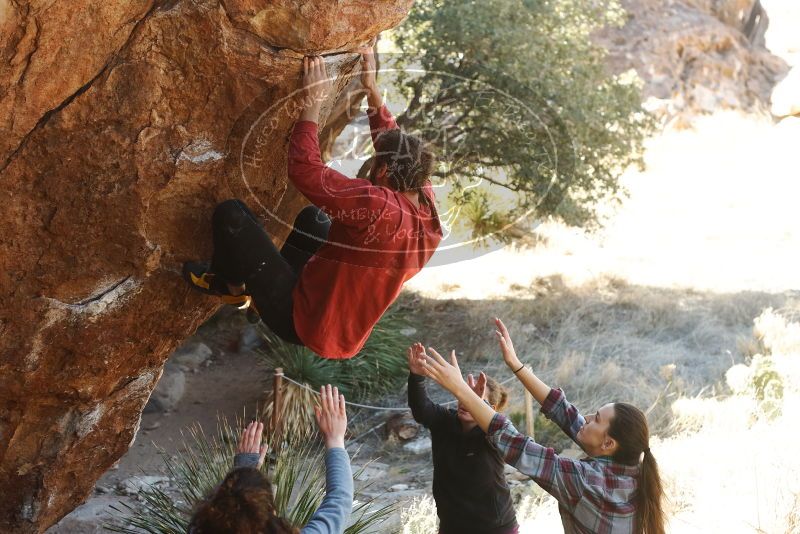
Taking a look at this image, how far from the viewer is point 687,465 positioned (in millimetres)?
7098

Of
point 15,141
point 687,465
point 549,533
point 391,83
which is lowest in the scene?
point 687,465

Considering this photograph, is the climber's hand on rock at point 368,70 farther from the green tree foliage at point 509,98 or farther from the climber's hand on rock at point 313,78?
the green tree foliage at point 509,98

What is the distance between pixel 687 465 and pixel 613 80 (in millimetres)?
7187

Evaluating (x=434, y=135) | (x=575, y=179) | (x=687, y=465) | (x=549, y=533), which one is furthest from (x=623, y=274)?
(x=549, y=533)

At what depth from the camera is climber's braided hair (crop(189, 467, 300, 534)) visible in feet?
9.34

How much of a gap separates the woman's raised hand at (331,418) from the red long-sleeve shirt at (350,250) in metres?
0.75

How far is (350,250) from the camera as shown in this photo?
14.0ft

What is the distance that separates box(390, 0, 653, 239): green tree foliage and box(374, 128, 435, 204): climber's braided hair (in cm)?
606

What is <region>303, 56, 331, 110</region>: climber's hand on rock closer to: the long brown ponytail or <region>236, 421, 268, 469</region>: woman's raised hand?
<region>236, 421, 268, 469</region>: woman's raised hand

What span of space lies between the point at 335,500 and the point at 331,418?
14.6 inches

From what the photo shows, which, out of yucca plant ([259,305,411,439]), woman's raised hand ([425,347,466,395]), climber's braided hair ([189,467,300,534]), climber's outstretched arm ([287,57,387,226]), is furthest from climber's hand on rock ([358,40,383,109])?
yucca plant ([259,305,411,439])

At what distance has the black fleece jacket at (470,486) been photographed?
456cm

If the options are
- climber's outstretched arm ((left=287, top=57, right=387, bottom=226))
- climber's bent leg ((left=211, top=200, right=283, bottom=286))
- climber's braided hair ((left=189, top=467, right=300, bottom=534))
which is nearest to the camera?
climber's braided hair ((left=189, top=467, right=300, bottom=534))

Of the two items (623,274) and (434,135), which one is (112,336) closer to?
(434,135)
